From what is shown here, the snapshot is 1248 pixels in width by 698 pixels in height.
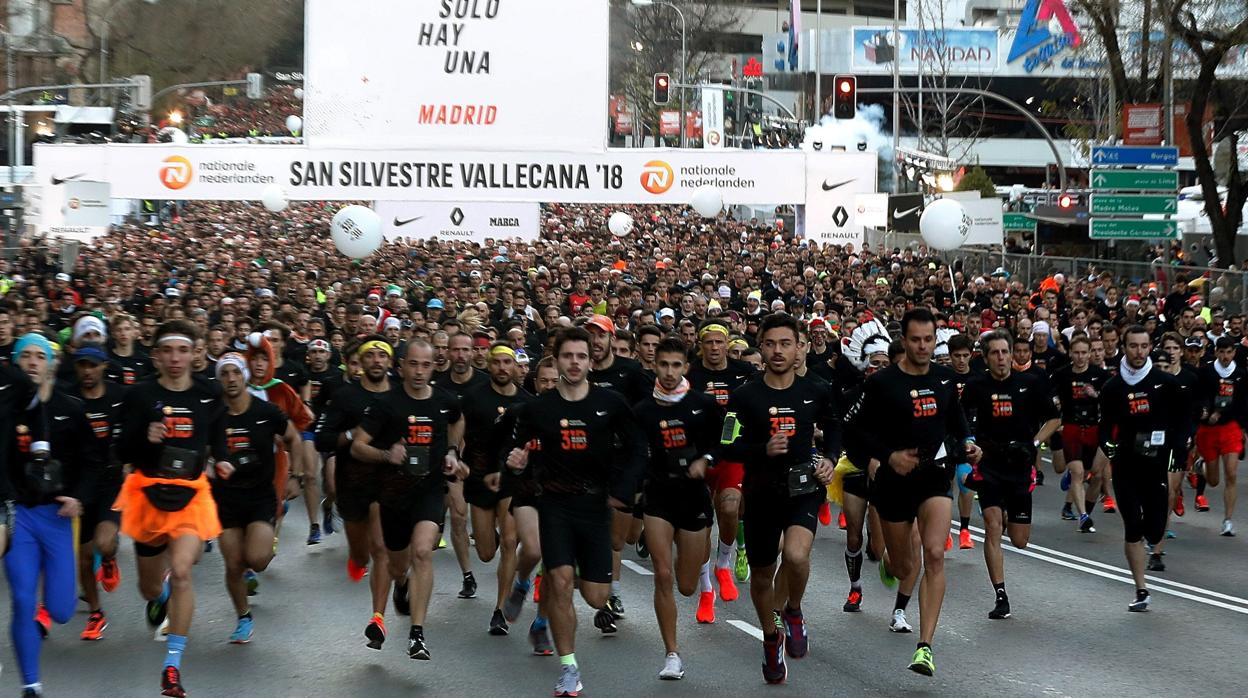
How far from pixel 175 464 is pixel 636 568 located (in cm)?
462

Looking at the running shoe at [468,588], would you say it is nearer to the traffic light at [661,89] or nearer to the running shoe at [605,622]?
the running shoe at [605,622]

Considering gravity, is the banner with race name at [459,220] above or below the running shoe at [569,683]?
above

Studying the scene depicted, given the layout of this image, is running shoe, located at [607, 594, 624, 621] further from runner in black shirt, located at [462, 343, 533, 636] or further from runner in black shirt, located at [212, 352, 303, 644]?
runner in black shirt, located at [212, 352, 303, 644]

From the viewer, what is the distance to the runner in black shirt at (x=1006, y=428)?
10.8 meters

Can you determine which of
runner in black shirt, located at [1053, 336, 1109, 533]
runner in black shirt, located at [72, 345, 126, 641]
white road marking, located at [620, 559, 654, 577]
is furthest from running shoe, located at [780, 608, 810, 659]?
runner in black shirt, located at [1053, 336, 1109, 533]

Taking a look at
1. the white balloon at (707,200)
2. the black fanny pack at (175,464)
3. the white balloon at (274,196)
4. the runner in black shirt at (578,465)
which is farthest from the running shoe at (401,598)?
the white balloon at (274,196)

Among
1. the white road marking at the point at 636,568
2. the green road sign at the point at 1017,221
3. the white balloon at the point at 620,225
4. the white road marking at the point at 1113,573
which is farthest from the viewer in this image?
the green road sign at the point at 1017,221

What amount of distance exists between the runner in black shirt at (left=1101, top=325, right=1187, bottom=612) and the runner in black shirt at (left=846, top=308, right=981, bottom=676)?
2326mm

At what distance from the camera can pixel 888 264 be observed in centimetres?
3067

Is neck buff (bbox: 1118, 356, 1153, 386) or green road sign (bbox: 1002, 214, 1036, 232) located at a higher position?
green road sign (bbox: 1002, 214, 1036, 232)

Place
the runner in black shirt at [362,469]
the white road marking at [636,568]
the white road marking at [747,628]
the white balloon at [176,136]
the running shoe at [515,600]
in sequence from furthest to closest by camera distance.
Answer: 1. the white balloon at [176,136]
2. the white road marking at [636,568]
3. the white road marking at [747,628]
4. the running shoe at [515,600]
5. the runner in black shirt at [362,469]

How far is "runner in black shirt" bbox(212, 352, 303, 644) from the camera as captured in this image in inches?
372

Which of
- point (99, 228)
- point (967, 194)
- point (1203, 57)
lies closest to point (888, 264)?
point (967, 194)

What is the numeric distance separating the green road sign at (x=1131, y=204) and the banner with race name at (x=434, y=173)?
4772mm
